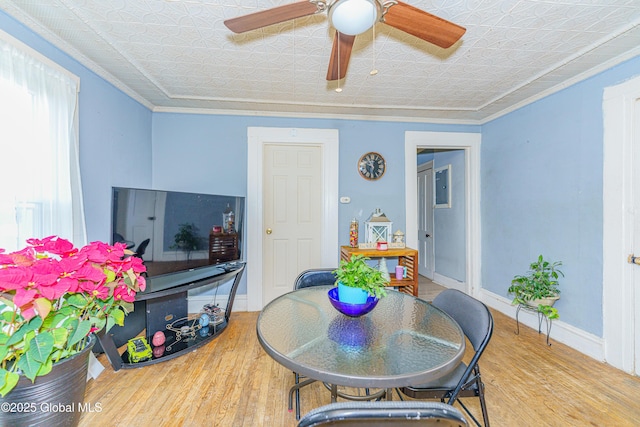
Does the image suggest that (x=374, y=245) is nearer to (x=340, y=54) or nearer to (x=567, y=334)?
(x=567, y=334)

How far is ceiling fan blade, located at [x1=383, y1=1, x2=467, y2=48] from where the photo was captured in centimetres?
113

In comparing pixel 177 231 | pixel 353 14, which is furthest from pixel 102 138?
pixel 353 14

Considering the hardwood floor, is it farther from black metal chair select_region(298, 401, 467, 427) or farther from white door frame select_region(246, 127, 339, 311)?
black metal chair select_region(298, 401, 467, 427)

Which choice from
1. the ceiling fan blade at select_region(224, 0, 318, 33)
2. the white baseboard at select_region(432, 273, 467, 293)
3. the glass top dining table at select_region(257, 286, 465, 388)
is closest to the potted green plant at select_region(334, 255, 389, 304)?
the glass top dining table at select_region(257, 286, 465, 388)

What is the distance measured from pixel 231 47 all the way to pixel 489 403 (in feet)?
9.71

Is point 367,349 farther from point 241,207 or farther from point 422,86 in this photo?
point 422,86

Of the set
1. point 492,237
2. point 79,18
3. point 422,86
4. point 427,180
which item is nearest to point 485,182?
point 492,237

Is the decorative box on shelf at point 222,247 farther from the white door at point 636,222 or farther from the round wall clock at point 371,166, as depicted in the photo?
the white door at point 636,222

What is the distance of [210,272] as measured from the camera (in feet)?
8.58

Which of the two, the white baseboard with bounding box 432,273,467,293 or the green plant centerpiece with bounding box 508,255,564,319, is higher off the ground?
the green plant centerpiece with bounding box 508,255,564,319

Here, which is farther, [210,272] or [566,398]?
[210,272]

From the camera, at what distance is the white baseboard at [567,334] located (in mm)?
2186

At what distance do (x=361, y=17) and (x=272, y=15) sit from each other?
38 centimetres

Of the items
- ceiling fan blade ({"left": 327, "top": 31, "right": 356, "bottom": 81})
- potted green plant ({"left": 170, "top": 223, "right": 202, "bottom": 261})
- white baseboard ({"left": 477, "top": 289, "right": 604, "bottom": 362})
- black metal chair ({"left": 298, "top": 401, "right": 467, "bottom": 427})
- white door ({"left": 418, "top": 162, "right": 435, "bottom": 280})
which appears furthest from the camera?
white door ({"left": 418, "top": 162, "right": 435, "bottom": 280})
